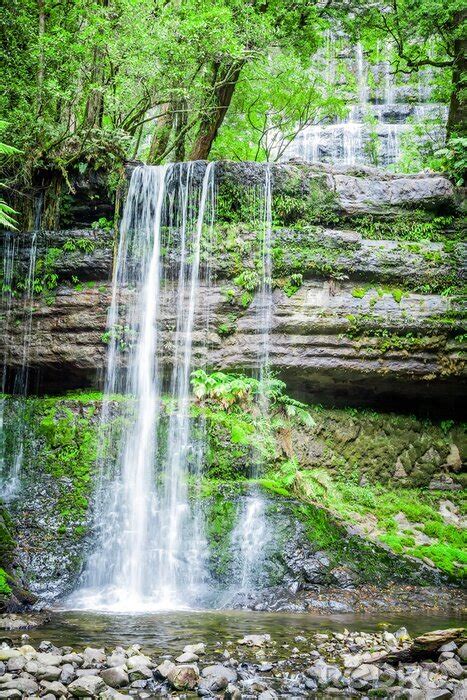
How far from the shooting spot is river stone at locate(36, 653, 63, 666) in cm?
481

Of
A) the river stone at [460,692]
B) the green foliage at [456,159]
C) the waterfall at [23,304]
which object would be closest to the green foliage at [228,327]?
the waterfall at [23,304]

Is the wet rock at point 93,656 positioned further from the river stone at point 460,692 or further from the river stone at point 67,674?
the river stone at point 460,692

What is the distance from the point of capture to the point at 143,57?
10.7 metres

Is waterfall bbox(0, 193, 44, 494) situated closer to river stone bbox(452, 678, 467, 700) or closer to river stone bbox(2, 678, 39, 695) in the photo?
river stone bbox(2, 678, 39, 695)

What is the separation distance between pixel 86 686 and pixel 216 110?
12.3 meters

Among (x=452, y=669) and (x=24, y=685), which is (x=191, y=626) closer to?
(x=24, y=685)

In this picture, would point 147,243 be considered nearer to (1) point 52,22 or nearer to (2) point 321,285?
(2) point 321,285

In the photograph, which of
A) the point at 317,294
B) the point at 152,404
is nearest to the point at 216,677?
the point at 152,404

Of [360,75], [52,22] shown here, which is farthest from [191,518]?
[360,75]

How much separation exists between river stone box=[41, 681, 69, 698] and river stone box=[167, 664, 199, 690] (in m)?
0.82

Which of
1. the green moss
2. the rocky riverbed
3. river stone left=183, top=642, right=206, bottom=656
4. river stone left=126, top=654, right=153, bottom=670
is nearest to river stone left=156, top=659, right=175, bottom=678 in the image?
the rocky riverbed

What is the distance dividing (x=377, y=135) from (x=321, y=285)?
37.7 ft

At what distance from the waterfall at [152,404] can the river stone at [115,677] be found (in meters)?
3.28

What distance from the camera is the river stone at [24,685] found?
4.32m
